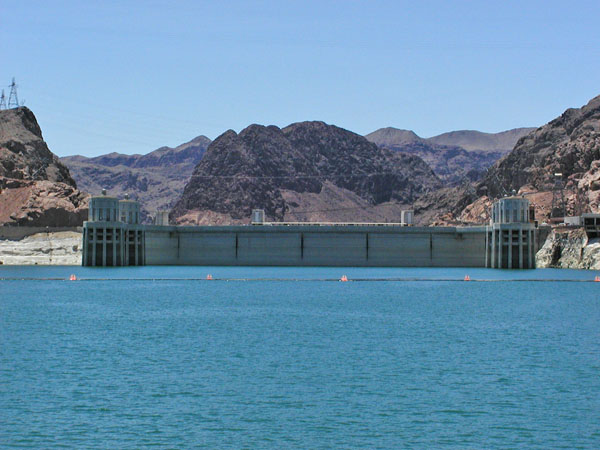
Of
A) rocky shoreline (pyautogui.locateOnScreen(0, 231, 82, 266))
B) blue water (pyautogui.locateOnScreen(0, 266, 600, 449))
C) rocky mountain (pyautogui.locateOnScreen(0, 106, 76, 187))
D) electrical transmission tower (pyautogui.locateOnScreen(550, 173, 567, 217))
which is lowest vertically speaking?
blue water (pyautogui.locateOnScreen(0, 266, 600, 449))

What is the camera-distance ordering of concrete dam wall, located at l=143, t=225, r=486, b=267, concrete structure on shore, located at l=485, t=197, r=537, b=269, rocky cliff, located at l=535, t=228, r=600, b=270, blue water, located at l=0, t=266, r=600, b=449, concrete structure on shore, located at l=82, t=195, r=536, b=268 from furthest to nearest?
concrete dam wall, located at l=143, t=225, r=486, b=267, concrete structure on shore, located at l=82, t=195, r=536, b=268, rocky cliff, located at l=535, t=228, r=600, b=270, concrete structure on shore, located at l=485, t=197, r=537, b=269, blue water, located at l=0, t=266, r=600, b=449

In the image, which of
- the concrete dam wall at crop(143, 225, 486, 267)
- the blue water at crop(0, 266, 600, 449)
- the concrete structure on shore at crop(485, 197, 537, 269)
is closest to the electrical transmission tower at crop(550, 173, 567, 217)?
the concrete structure on shore at crop(485, 197, 537, 269)

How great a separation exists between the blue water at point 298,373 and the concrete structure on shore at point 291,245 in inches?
2213

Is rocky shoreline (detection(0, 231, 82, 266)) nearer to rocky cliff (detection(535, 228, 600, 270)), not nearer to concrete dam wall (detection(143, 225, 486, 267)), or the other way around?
concrete dam wall (detection(143, 225, 486, 267))

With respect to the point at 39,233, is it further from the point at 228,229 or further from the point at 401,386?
the point at 401,386

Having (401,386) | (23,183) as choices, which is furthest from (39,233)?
(401,386)

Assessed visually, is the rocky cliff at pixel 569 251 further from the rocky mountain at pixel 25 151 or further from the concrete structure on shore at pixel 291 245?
the rocky mountain at pixel 25 151

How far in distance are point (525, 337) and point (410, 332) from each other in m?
6.64

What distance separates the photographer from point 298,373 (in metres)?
39.3

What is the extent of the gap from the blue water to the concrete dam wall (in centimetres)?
6011

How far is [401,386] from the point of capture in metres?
36.5

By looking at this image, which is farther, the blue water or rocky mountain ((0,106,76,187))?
rocky mountain ((0,106,76,187))

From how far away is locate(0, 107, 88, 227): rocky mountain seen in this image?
495ft

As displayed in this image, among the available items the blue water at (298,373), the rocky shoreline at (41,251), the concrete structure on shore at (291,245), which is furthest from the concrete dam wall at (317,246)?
the blue water at (298,373)
